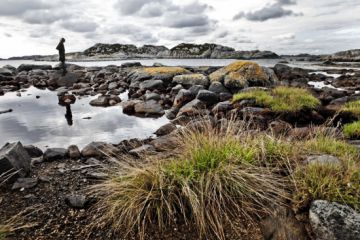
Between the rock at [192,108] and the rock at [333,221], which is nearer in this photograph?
the rock at [333,221]

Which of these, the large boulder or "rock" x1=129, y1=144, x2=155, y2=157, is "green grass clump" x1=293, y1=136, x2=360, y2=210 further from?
the large boulder

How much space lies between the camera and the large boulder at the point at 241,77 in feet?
52.9

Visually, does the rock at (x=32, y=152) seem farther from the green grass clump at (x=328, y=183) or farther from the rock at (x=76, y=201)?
the green grass clump at (x=328, y=183)

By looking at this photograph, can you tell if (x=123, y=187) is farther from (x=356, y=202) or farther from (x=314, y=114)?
(x=314, y=114)

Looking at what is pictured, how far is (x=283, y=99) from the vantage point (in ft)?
39.0

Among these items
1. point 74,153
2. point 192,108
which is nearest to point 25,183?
point 74,153

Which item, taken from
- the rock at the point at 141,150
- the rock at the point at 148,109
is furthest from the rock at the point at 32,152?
the rock at the point at 148,109

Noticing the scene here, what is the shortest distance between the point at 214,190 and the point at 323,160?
1.62 m

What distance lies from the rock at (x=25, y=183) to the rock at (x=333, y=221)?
153 inches

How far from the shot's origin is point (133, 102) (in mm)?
13656

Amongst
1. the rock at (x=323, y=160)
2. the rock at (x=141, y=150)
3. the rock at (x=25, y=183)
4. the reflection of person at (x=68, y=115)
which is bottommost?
the reflection of person at (x=68, y=115)

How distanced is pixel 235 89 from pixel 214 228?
12.3 meters

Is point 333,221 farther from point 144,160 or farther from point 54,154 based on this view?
point 54,154

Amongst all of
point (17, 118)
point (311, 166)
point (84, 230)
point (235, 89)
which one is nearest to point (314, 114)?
point (235, 89)
